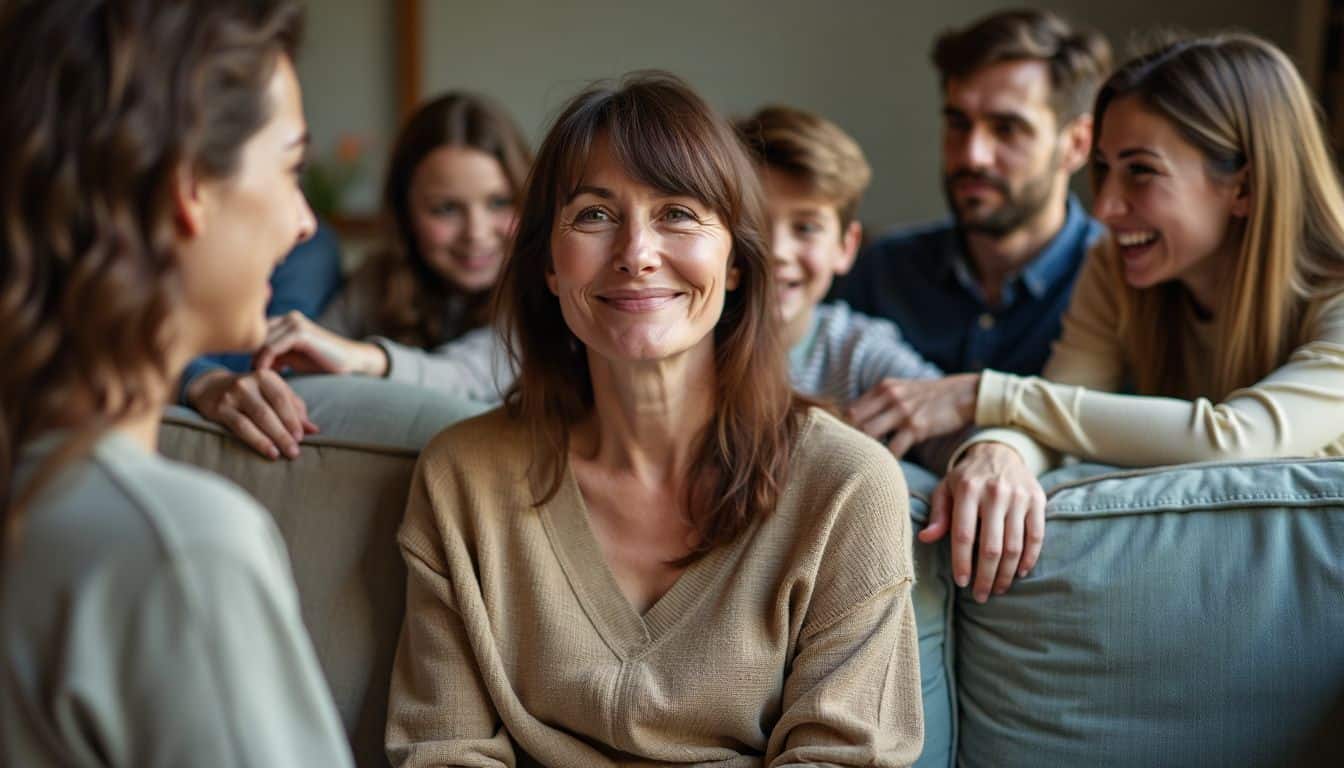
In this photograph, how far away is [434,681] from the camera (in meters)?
→ 1.51

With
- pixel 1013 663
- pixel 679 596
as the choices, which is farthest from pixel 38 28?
pixel 1013 663

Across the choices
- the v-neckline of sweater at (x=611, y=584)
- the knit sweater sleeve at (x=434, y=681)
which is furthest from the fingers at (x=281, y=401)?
the v-neckline of sweater at (x=611, y=584)

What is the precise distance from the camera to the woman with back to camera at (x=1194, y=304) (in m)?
1.67

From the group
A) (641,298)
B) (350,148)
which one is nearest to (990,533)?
(641,298)

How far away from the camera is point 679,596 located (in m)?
1.51

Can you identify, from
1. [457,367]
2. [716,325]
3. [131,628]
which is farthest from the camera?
[457,367]

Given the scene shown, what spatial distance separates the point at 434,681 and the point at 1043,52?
6.24ft

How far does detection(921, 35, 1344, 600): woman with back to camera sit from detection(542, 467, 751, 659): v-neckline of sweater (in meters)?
0.30

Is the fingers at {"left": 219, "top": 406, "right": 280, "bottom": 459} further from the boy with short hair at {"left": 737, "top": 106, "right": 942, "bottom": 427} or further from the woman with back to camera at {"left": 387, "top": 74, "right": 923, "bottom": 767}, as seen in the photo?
the boy with short hair at {"left": 737, "top": 106, "right": 942, "bottom": 427}

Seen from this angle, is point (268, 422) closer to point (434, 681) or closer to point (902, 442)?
point (434, 681)

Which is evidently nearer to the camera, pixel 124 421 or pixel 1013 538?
pixel 124 421

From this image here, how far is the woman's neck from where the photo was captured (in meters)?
1.59

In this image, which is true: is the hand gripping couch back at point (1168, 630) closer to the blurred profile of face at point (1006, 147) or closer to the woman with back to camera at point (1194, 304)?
the woman with back to camera at point (1194, 304)

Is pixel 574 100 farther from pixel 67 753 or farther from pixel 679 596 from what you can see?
pixel 67 753
